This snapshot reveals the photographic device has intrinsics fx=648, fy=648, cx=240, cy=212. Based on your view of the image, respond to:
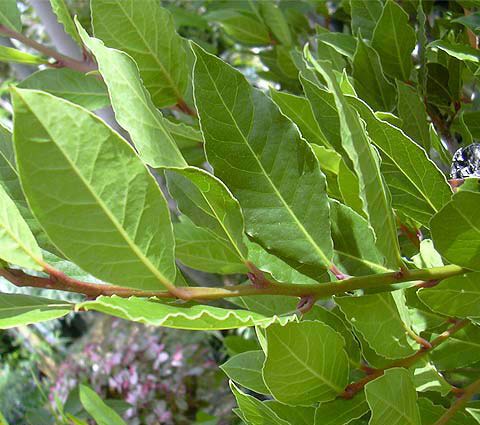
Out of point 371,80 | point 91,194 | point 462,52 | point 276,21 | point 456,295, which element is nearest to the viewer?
point 91,194

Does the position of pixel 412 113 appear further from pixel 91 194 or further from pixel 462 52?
pixel 91 194

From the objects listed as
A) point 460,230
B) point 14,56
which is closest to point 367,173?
point 460,230

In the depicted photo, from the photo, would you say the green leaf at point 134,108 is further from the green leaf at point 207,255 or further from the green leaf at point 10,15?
the green leaf at point 10,15

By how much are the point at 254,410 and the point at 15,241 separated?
209 mm

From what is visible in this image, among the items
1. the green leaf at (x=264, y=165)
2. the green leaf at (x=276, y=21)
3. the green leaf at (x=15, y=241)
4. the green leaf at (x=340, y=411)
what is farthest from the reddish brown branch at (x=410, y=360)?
the green leaf at (x=276, y=21)

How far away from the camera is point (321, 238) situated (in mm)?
397

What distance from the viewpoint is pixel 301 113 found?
51 cm

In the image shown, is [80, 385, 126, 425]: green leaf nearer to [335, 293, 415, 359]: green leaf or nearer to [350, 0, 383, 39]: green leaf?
[335, 293, 415, 359]: green leaf

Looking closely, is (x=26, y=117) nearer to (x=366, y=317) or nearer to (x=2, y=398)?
(x=366, y=317)

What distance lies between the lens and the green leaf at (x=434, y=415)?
47 centimetres

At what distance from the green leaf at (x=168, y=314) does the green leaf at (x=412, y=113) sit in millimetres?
289

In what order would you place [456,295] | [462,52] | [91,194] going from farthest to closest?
[462,52] < [456,295] < [91,194]

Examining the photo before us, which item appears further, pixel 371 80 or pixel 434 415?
pixel 371 80

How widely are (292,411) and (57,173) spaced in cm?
27
